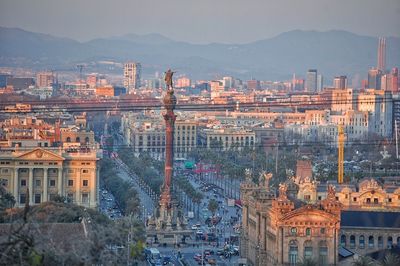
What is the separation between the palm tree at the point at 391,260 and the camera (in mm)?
19109

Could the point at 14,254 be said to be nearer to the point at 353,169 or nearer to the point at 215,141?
the point at 353,169

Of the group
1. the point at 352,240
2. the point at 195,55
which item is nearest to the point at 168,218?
the point at 352,240

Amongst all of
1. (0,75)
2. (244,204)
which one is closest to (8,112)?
(244,204)

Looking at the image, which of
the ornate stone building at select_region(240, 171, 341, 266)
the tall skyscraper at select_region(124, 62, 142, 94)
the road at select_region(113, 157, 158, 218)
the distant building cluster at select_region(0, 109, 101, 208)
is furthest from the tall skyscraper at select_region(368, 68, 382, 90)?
the ornate stone building at select_region(240, 171, 341, 266)

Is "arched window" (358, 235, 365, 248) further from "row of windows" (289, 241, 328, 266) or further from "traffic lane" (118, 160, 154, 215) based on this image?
"traffic lane" (118, 160, 154, 215)

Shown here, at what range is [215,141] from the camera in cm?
5553

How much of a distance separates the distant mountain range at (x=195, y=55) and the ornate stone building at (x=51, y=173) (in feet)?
187

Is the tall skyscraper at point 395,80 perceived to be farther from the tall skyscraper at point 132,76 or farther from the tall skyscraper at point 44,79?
the tall skyscraper at point 132,76

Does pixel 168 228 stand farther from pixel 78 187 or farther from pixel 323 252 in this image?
pixel 323 252

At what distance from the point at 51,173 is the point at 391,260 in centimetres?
1309

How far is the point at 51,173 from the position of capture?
30.7m

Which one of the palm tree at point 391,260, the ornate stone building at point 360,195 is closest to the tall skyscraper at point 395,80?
the ornate stone building at point 360,195

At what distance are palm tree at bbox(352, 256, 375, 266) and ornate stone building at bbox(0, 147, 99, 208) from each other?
1175cm

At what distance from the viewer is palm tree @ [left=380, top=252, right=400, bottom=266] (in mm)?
19109
